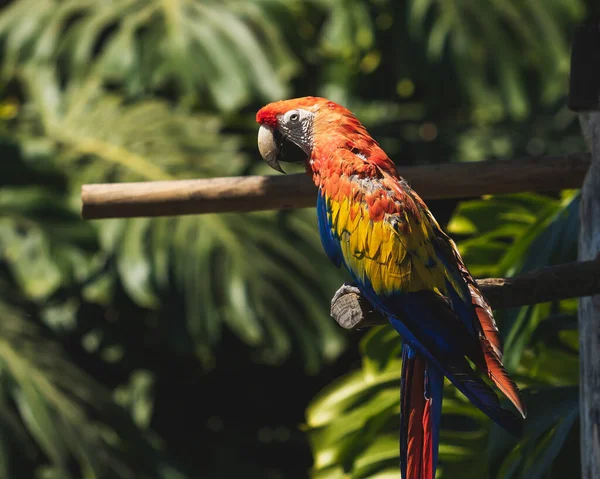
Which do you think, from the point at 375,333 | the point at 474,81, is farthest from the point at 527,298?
the point at 474,81

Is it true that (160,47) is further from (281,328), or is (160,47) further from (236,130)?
(281,328)

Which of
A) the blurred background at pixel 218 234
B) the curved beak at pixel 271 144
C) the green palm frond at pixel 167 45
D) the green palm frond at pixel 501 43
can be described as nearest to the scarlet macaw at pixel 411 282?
the curved beak at pixel 271 144

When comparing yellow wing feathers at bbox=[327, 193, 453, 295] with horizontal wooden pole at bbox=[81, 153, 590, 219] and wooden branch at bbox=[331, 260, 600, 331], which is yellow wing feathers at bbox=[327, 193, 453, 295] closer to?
wooden branch at bbox=[331, 260, 600, 331]

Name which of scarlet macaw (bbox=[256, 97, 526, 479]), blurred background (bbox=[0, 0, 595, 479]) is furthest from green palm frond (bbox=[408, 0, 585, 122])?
scarlet macaw (bbox=[256, 97, 526, 479])

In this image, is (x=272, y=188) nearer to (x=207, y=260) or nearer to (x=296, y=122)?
(x=296, y=122)

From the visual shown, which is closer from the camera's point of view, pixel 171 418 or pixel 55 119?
pixel 55 119

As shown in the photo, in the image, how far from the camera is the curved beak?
140 cm

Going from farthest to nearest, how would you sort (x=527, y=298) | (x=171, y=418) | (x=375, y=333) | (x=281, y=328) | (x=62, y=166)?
(x=171, y=418)
(x=62, y=166)
(x=281, y=328)
(x=375, y=333)
(x=527, y=298)

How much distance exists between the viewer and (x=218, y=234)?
7.54ft

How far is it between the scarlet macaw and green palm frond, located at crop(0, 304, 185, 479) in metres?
0.98

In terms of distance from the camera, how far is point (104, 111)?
262 centimetres

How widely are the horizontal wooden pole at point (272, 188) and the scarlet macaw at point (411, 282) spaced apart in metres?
0.13

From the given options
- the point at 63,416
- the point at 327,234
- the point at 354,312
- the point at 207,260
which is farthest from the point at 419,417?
the point at 207,260

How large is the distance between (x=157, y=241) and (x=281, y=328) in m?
0.41
